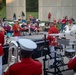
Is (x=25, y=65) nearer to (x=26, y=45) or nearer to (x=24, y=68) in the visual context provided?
(x=24, y=68)

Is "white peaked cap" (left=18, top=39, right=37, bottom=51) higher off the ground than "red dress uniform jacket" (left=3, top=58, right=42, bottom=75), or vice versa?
"white peaked cap" (left=18, top=39, right=37, bottom=51)

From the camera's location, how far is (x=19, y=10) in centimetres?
4628

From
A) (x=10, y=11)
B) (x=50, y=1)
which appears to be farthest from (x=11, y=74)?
(x=10, y=11)

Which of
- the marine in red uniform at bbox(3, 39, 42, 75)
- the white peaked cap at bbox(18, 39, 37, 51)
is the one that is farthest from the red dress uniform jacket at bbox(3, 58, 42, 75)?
the white peaked cap at bbox(18, 39, 37, 51)

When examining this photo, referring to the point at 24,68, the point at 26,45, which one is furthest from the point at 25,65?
the point at 26,45

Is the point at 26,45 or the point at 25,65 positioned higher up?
the point at 26,45

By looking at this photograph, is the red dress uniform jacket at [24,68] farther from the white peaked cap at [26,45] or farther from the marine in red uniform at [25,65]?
the white peaked cap at [26,45]

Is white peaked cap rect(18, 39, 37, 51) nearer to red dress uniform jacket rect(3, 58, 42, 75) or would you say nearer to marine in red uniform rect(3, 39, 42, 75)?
marine in red uniform rect(3, 39, 42, 75)

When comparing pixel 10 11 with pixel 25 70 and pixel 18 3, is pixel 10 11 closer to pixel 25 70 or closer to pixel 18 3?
pixel 18 3

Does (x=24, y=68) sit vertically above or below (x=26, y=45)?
below

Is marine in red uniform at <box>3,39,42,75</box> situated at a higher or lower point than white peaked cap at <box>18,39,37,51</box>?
lower

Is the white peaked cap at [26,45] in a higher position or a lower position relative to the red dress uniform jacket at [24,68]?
higher

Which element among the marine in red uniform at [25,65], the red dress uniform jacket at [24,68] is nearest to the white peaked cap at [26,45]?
the marine in red uniform at [25,65]

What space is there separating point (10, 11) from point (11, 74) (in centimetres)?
4403
